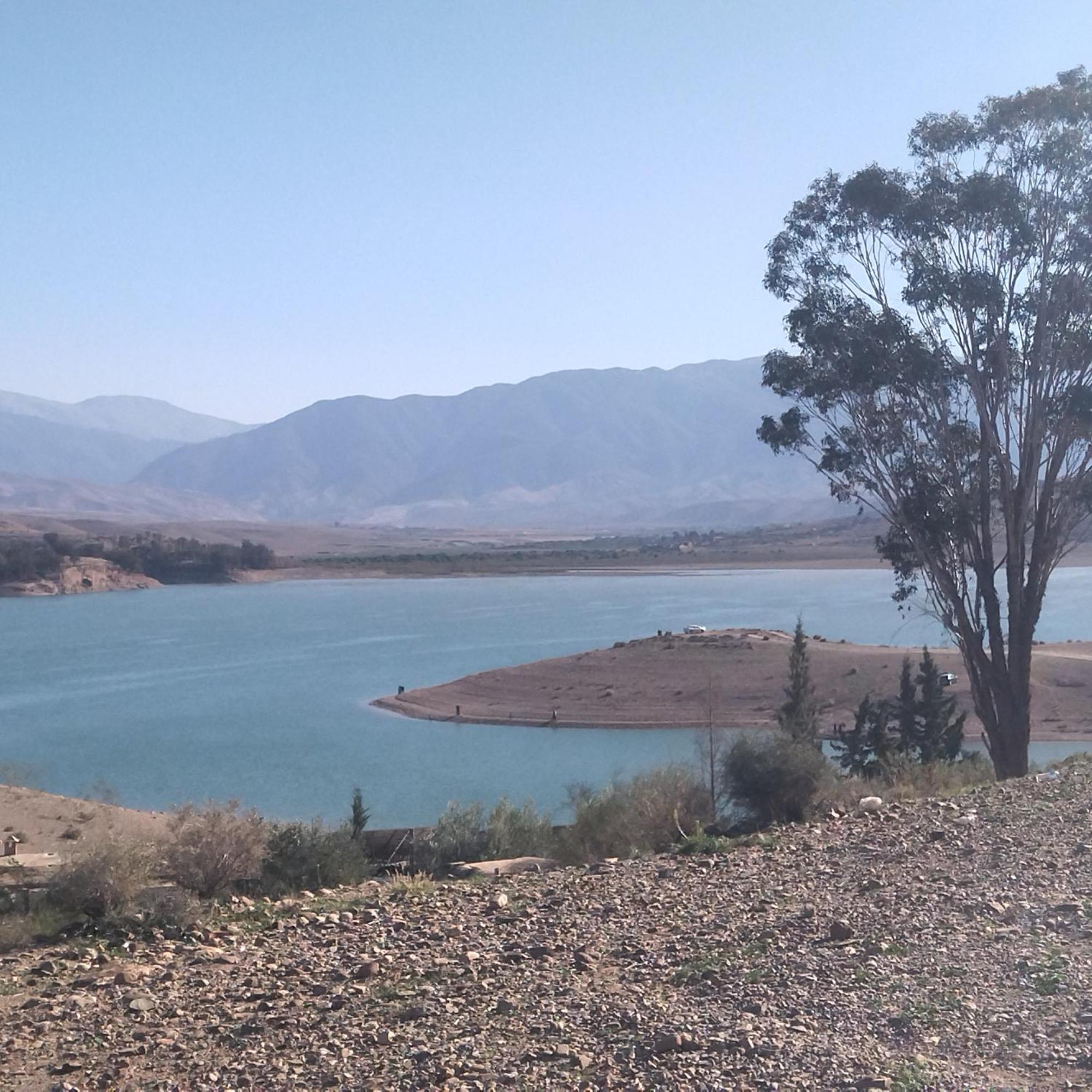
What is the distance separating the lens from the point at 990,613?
15.5 meters

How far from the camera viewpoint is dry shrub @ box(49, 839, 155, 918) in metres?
8.13

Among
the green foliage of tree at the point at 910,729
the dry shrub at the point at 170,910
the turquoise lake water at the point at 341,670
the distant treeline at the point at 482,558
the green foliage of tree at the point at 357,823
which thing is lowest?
the turquoise lake water at the point at 341,670

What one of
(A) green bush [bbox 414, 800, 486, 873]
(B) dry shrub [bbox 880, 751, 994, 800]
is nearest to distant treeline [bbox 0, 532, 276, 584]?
(B) dry shrub [bbox 880, 751, 994, 800]

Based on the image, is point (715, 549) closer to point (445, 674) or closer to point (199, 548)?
point (199, 548)

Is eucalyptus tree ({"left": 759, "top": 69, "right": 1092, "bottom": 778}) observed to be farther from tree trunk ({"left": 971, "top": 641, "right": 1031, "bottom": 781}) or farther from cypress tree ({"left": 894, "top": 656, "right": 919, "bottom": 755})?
cypress tree ({"left": 894, "top": 656, "right": 919, "bottom": 755})

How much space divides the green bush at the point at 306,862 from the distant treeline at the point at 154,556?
9388cm

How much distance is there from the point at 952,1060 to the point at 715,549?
12193 cm

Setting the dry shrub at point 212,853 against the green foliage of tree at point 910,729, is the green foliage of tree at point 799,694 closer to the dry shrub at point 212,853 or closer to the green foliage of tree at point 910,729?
the green foliage of tree at point 910,729

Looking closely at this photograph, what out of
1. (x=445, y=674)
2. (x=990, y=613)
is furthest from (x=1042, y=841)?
(x=445, y=674)

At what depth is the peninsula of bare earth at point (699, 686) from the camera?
42.2m

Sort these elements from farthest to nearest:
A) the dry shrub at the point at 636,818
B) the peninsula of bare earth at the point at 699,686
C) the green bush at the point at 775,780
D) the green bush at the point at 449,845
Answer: the peninsula of bare earth at the point at 699,686, the green bush at the point at 775,780, the dry shrub at the point at 636,818, the green bush at the point at 449,845

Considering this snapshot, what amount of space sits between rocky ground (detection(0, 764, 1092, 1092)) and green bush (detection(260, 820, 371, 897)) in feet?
4.02

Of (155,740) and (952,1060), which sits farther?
(155,740)

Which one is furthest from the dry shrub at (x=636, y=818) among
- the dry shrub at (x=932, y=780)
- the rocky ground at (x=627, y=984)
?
the rocky ground at (x=627, y=984)
